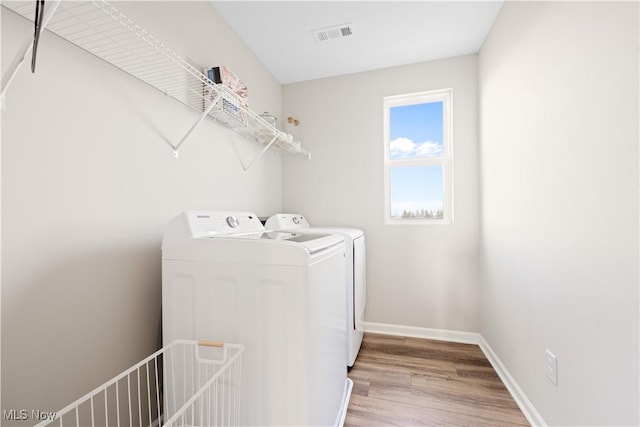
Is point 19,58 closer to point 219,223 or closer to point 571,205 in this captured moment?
point 219,223

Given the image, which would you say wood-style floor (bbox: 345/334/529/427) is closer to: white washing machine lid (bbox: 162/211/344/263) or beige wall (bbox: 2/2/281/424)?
white washing machine lid (bbox: 162/211/344/263)

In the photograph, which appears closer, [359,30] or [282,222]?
[359,30]

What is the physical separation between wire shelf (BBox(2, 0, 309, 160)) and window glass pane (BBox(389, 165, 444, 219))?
1.54 metres

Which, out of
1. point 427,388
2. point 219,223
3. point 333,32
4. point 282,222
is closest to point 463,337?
point 427,388

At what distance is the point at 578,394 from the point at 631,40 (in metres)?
1.33

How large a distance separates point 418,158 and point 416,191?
32cm

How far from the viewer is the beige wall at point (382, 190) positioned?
2422mm

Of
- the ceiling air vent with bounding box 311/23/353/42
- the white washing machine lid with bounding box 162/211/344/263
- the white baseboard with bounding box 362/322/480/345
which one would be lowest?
the white baseboard with bounding box 362/322/480/345

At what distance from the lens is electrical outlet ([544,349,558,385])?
1.26 metres

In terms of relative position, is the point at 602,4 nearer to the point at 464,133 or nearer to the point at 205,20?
the point at 464,133

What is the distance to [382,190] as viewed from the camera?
8.57 feet

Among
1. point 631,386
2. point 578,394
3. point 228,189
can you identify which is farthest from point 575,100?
point 228,189
